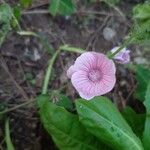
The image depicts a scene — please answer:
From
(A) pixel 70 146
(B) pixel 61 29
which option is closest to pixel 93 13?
(B) pixel 61 29

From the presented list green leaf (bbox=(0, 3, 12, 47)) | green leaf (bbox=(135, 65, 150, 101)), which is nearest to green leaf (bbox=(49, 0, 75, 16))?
green leaf (bbox=(0, 3, 12, 47))

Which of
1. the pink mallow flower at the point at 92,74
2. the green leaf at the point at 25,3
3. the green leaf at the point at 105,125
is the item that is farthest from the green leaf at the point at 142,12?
the green leaf at the point at 25,3

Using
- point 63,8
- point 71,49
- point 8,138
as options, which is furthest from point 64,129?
point 63,8

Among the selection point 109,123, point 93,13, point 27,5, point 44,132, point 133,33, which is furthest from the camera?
point 93,13

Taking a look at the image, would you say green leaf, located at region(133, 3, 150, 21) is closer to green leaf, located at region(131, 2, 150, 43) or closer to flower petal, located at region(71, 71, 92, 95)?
green leaf, located at region(131, 2, 150, 43)

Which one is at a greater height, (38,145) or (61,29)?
(61,29)

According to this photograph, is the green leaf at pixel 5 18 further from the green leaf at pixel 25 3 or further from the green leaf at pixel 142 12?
the green leaf at pixel 142 12

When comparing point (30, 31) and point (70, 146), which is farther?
point (30, 31)

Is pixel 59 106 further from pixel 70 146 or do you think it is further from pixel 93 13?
pixel 93 13
